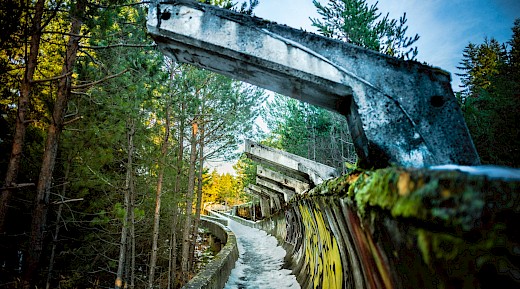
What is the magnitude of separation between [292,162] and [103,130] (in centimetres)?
613

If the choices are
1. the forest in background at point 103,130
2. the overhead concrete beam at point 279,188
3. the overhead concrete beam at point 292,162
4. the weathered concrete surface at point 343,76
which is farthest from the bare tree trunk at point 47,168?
the overhead concrete beam at point 279,188

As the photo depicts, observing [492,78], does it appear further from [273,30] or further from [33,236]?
[33,236]

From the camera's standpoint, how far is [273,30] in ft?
9.46

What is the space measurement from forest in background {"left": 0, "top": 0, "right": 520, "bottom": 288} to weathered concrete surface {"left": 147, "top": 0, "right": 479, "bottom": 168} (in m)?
0.64

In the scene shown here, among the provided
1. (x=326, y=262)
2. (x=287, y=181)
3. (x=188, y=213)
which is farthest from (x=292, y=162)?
(x=326, y=262)

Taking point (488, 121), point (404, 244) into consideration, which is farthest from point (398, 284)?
point (488, 121)

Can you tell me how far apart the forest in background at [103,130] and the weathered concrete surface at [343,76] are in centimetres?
64

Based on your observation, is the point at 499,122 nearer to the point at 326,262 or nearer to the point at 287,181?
the point at 287,181

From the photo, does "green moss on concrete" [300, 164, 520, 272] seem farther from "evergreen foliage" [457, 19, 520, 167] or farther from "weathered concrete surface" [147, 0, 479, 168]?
"evergreen foliage" [457, 19, 520, 167]

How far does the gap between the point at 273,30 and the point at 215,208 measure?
223 feet

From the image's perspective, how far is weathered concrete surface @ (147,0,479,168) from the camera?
2.41m

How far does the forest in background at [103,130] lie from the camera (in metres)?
4.88

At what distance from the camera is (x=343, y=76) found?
2666 mm

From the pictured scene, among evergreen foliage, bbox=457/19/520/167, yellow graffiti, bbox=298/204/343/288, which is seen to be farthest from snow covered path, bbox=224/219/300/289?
evergreen foliage, bbox=457/19/520/167
